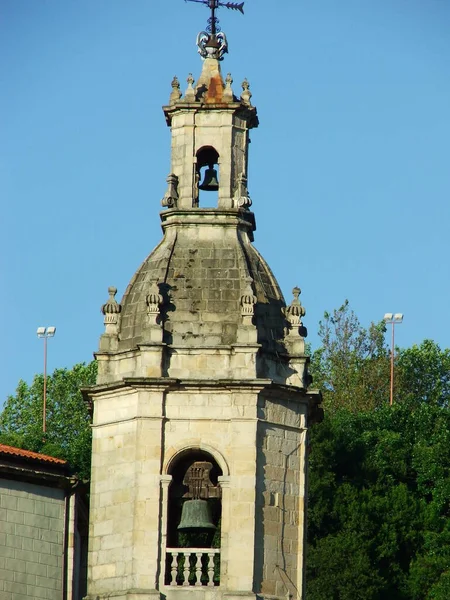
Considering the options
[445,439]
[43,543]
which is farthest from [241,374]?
[445,439]

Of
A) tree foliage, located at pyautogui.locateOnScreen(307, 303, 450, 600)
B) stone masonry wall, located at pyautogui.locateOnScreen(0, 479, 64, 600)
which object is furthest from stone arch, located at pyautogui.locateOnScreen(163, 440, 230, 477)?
tree foliage, located at pyautogui.locateOnScreen(307, 303, 450, 600)

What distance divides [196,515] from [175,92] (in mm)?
8830

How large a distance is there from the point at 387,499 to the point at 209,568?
36618 mm

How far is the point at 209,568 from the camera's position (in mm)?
44875

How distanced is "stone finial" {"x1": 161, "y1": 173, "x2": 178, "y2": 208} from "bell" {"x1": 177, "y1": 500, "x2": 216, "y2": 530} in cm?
622

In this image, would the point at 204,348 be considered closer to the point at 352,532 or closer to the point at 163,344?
the point at 163,344

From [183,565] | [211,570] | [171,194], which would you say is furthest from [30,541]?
[171,194]

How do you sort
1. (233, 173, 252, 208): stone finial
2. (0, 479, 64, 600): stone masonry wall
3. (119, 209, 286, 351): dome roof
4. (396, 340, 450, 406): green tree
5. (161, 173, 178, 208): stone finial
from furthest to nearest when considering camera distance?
(396, 340, 450, 406): green tree < (0, 479, 64, 600): stone masonry wall < (161, 173, 178, 208): stone finial < (233, 173, 252, 208): stone finial < (119, 209, 286, 351): dome roof

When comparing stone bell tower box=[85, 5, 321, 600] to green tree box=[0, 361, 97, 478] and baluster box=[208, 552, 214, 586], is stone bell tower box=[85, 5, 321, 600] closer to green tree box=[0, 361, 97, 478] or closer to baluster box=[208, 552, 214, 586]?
baluster box=[208, 552, 214, 586]

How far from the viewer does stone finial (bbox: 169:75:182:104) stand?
160ft

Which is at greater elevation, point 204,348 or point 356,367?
point 356,367

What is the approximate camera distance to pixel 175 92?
48.8 meters

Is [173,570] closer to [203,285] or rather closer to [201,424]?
[201,424]

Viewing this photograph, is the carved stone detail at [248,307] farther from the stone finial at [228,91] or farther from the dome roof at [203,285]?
the stone finial at [228,91]
